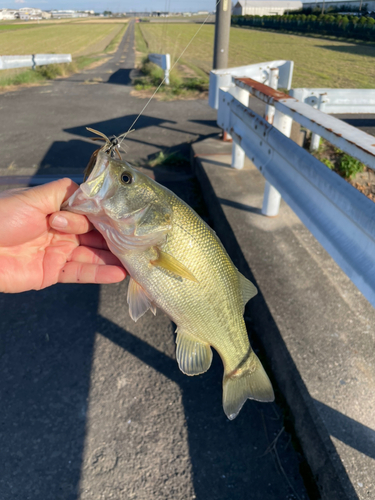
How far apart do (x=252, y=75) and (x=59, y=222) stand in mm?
5326

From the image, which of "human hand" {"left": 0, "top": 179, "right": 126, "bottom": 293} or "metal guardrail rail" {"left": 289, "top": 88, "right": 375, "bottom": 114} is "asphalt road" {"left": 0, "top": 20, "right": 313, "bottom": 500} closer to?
"human hand" {"left": 0, "top": 179, "right": 126, "bottom": 293}

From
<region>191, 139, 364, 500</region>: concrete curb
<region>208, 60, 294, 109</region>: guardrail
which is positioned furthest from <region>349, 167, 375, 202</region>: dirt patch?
<region>208, 60, 294, 109</region>: guardrail

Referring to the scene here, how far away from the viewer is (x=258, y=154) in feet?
13.4

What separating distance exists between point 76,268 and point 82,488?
1592mm

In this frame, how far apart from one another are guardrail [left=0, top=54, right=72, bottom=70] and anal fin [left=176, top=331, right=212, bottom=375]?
1786cm

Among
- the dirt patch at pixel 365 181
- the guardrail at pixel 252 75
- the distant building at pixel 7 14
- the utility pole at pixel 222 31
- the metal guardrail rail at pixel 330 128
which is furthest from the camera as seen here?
the distant building at pixel 7 14

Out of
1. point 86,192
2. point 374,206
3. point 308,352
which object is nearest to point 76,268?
point 86,192

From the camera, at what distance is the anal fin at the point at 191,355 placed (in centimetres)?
226

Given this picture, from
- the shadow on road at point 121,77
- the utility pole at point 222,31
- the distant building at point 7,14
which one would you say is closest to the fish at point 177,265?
the utility pole at point 222,31

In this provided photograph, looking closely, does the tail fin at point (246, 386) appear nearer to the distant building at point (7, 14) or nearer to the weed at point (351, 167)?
the weed at point (351, 167)

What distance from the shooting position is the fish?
203 cm

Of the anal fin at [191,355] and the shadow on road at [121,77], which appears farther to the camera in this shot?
the shadow on road at [121,77]

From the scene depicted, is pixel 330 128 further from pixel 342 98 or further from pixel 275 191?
pixel 342 98

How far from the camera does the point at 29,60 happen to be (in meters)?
17.3
